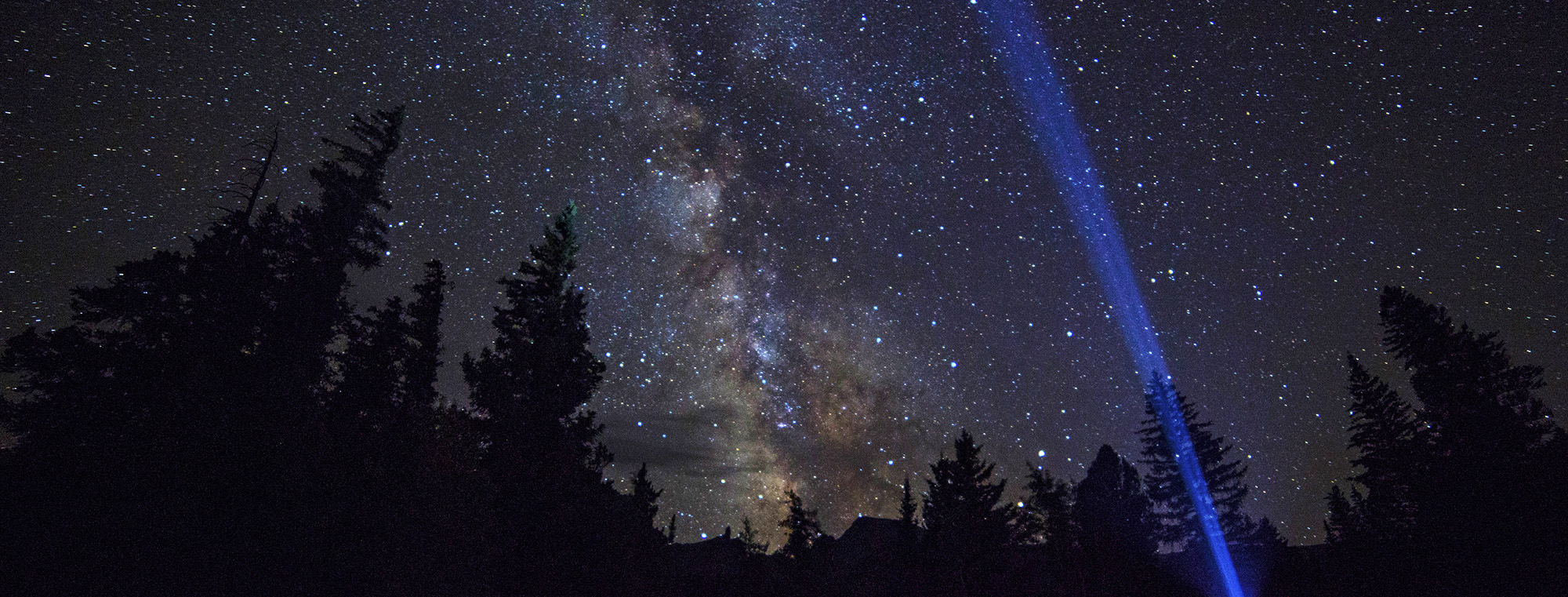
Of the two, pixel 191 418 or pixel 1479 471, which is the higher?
pixel 1479 471

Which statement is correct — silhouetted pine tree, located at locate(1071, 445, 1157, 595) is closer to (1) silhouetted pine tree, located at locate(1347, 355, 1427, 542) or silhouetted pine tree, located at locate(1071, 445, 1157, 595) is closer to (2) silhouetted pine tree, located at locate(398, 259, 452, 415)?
(1) silhouetted pine tree, located at locate(1347, 355, 1427, 542)

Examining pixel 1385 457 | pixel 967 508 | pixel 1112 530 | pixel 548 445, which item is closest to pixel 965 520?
pixel 967 508

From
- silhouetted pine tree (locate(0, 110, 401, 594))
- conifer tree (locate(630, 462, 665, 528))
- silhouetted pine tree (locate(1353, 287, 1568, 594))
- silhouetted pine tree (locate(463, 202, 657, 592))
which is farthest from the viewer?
conifer tree (locate(630, 462, 665, 528))

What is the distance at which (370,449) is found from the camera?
14.9 metres

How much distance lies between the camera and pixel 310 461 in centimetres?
1361

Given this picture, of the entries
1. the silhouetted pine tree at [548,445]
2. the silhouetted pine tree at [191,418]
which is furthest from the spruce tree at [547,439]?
the silhouetted pine tree at [191,418]

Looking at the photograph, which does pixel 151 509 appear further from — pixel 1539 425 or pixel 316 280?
pixel 1539 425

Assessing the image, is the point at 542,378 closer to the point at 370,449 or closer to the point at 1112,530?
the point at 370,449

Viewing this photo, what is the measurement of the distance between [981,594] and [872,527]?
10225 centimetres

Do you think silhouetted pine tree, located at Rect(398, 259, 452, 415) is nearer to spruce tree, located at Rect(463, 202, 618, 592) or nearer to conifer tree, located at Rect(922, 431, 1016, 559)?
spruce tree, located at Rect(463, 202, 618, 592)

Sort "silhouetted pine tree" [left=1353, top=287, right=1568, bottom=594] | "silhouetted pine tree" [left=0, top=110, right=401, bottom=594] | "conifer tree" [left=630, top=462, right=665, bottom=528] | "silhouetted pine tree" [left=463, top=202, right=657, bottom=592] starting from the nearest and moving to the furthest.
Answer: "silhouetted pine tree" [left=0, top=110, right=401, bottom=594] → "silhouetted pine tree" [left=463, top=202, right=657, bottom=592] → "silhouetted pine tree" [left=1353, top=287, right=1568, bottom=594] → "conifer tree" [left=630, top=462, right=665, bottom=528]

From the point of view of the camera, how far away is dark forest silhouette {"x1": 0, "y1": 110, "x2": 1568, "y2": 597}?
41.0ft

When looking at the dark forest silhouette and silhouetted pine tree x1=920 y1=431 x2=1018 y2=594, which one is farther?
silhouetted pine tree x1=920 y1=431 x2=1018 y2=594

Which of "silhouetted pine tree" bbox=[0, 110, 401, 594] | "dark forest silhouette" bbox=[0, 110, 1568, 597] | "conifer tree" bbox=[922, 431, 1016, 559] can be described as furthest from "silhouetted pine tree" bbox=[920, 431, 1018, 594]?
"silhouetted pine tree" bbox=[0, 110, 401, 594]
